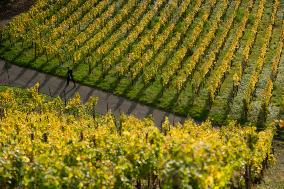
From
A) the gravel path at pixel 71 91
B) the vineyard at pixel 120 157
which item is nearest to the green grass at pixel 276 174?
the vineyard at pixel 120 157

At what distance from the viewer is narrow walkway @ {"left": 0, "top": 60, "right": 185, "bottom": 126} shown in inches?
1560

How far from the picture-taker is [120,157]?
1962 cm

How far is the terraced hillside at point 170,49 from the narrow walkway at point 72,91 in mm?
819

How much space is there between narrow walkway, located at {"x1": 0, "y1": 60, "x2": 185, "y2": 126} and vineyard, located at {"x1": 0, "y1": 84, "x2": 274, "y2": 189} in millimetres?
7592

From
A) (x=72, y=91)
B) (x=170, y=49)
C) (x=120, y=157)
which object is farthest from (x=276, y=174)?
(x=170, y=49)

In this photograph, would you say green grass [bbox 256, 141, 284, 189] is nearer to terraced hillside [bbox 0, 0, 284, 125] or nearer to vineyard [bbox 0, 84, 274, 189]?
vineyard [bbox 0, 84, 274, 189]

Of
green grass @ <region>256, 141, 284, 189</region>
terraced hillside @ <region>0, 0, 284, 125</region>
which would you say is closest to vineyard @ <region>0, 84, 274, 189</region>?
green grass @ <region>256, 141, 284, 189</region>

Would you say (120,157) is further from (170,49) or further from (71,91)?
(170,49)

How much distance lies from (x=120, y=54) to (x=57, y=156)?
27.8 meters

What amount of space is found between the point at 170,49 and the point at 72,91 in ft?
35.2

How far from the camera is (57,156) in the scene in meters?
20.4

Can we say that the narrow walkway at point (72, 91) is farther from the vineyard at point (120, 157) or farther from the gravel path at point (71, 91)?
the vineyard at point (120, 157)

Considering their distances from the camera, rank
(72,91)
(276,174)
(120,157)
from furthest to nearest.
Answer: (72,91) → (276,174) → (120,157)

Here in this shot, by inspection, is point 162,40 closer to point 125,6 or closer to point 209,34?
point 209,34
